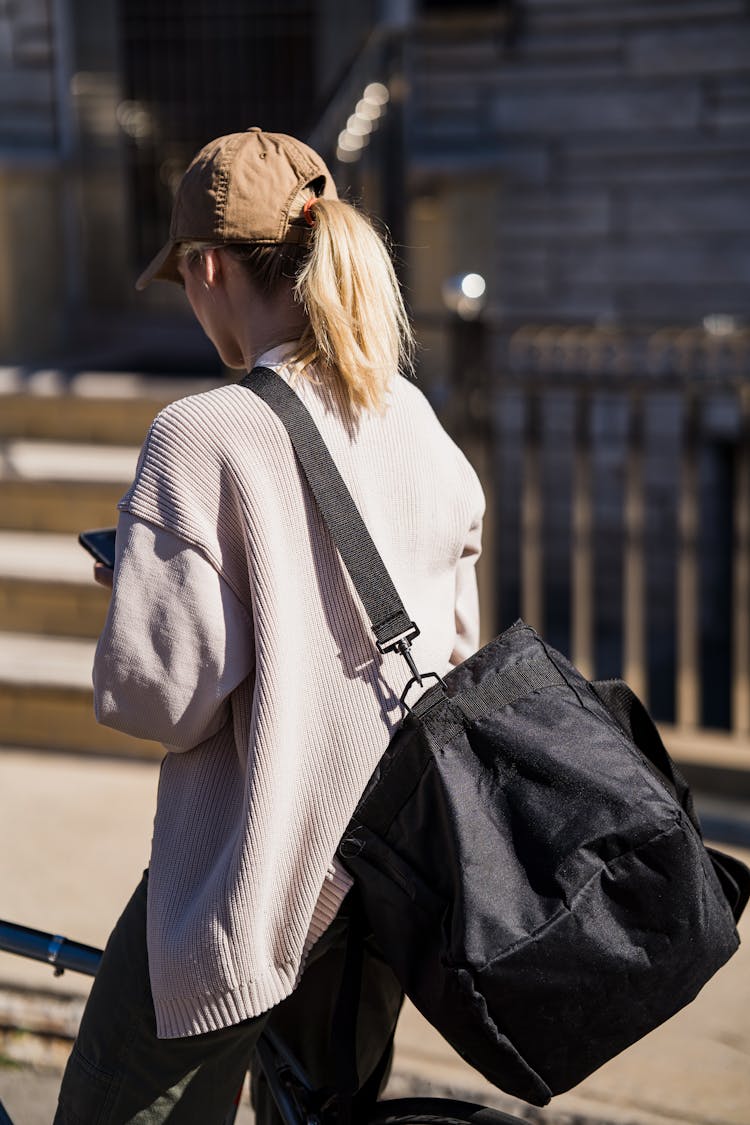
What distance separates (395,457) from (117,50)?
6971 mm

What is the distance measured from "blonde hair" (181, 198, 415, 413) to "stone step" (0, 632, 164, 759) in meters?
3.21

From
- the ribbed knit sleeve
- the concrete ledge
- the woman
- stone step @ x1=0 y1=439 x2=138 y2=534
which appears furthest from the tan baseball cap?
stone step @ x1=0 y1=439 x2=138 y2=534

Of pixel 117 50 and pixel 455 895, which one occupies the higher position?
pixel 117 50

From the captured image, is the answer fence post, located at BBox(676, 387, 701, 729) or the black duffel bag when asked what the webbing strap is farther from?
fence post, located at BBox(676, 387, 701, 729)

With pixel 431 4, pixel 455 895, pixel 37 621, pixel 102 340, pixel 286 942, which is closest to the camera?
pixel 455 895

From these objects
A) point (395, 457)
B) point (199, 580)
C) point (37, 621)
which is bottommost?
point (37, 621)

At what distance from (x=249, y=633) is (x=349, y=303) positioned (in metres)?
0.42

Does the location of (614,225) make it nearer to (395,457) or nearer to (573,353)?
(573,353)

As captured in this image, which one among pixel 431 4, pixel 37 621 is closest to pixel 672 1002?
pixel 37 621

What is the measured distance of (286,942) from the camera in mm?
1569

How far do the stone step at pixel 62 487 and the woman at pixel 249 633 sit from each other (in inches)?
140

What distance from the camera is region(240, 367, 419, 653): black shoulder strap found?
60.1 inches

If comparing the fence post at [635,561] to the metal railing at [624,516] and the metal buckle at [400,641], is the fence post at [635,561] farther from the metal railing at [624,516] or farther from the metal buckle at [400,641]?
the metal buckle at [400,641]

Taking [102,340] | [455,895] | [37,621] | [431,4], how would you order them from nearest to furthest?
[455,895]
[37,621]
[431,4]
[102,340]
